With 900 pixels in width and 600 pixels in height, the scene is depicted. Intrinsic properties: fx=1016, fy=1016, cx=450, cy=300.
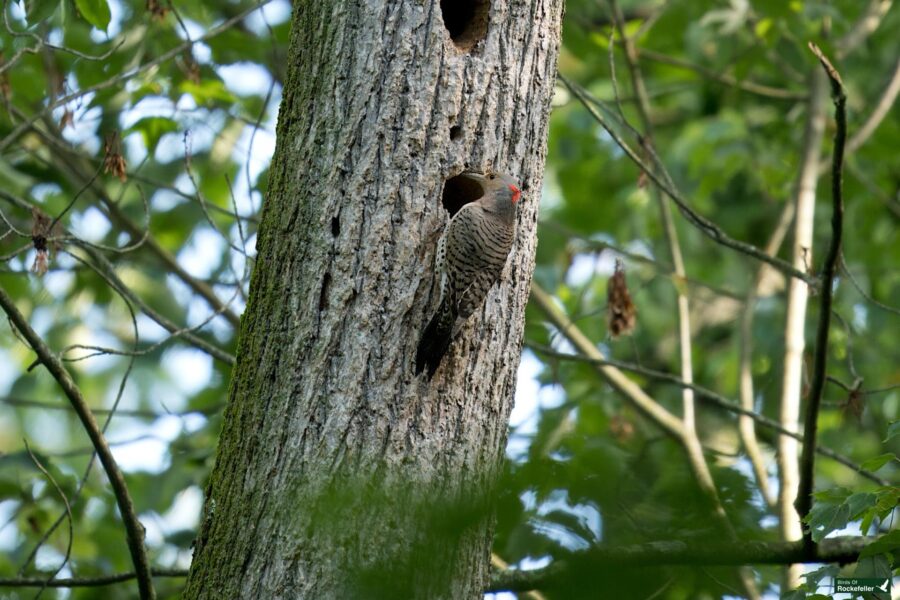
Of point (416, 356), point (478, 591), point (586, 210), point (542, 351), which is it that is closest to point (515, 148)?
point (416, 356)

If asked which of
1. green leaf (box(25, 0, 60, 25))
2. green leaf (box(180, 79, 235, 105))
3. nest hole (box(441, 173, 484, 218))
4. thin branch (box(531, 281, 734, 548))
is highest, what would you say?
green leaf (box(180, 79, 235, 105))

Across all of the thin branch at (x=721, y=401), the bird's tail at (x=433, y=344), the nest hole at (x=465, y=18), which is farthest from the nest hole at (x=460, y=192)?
the thin branch at (x=721, y=401)

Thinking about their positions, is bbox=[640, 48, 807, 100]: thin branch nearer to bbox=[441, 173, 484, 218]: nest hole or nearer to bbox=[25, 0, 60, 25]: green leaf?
bbox=[441, 173, 484, 218]: nest hole

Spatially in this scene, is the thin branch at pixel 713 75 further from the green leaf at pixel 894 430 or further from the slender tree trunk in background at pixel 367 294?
the green leaf at pixel 894 430

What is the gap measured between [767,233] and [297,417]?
31.1ft

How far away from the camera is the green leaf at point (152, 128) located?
233 inches

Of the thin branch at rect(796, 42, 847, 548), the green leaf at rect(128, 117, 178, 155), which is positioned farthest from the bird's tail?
the green leaf at rect(128, 117, 178, 155)

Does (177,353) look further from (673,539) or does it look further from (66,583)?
(673,539)

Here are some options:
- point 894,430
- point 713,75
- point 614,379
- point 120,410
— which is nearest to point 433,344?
point 894,430

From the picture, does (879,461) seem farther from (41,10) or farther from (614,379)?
(41,10)

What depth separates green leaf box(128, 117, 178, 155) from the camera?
5.93 m

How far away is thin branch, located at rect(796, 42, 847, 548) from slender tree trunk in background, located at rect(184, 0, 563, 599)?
121 centimetres

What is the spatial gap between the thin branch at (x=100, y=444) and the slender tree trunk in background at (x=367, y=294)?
2.34 feet

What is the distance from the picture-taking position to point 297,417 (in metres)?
3.35
